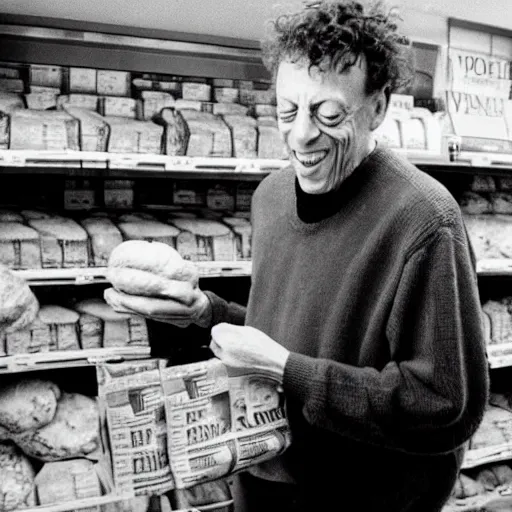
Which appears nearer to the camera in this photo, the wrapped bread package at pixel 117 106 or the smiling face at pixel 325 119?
the smiling face at pixel 325 119

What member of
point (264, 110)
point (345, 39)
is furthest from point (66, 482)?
point (345, 39)

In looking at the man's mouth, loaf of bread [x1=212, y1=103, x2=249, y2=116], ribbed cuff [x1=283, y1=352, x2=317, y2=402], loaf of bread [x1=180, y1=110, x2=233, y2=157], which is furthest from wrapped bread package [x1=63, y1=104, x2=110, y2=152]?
ribbed cuff [x1=283, y1=352, x2=317, y2=402]

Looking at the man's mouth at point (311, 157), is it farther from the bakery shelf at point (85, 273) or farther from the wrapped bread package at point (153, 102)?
the wrapped bread package at point (153, 102)

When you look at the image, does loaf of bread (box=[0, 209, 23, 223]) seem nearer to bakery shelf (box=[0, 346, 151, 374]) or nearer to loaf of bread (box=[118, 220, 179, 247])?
loaf of bread (box=[118, 220, 179, 247])

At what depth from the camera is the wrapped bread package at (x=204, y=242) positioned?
2680mm

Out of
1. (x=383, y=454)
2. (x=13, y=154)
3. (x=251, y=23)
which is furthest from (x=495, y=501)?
(x=13, y=154)

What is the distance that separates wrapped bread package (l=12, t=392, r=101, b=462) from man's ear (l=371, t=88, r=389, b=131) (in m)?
1.64

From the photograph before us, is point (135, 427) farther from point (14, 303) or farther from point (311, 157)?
point (311, 157)

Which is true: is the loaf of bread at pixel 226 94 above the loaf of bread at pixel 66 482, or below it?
above

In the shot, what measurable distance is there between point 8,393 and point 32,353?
0.17 m

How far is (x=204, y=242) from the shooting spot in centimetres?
271

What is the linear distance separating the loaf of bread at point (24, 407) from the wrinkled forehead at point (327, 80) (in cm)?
167

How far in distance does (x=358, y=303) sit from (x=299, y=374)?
183 mm

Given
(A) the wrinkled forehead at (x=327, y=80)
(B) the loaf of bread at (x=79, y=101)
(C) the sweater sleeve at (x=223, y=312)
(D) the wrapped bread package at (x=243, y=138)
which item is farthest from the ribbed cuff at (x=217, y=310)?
(B) the loaf of bread at (x=79, y=101)
